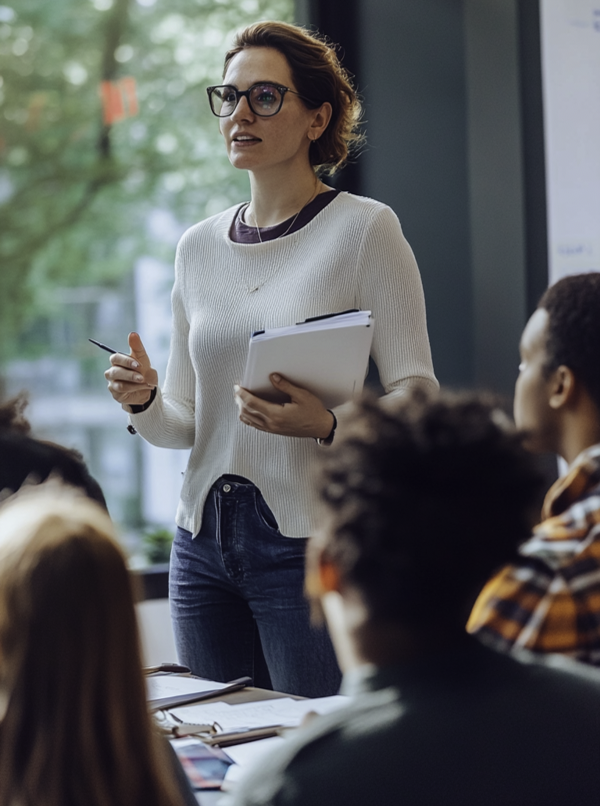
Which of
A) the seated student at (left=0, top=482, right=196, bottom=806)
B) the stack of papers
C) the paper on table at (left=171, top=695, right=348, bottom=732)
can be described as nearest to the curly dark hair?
the seated student at (left=0, top=482, right=196, bottom=806)

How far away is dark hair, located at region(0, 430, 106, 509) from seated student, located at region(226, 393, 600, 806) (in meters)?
0.70

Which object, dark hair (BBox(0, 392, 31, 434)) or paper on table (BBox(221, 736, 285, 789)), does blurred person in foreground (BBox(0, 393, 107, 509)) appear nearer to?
dark hair (BBox(0, 392, 31, 434))

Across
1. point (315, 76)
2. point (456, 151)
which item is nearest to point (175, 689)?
point (315, 76)

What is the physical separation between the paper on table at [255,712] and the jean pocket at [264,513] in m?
0.37

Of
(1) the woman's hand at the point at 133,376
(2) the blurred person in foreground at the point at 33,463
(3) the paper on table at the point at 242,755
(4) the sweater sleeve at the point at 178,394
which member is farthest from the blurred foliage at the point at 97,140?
(3) the paper on table at the point at 242,755

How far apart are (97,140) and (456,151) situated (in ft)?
3.69

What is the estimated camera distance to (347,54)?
11.2ft

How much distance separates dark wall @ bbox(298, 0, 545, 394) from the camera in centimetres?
303

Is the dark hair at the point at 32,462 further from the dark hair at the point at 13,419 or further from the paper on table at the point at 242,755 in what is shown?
the paper on table at the point at 242,755

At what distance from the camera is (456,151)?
316 cm

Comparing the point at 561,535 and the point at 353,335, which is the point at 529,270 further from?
the point at 561,535

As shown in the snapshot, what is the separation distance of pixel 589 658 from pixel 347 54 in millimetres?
2714

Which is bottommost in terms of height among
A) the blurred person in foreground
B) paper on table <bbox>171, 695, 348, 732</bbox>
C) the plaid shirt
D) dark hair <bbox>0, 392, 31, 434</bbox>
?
paper on table <bbox>171, 695, 348, 732</bbox>

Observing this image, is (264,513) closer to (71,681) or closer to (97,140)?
(71,681)
